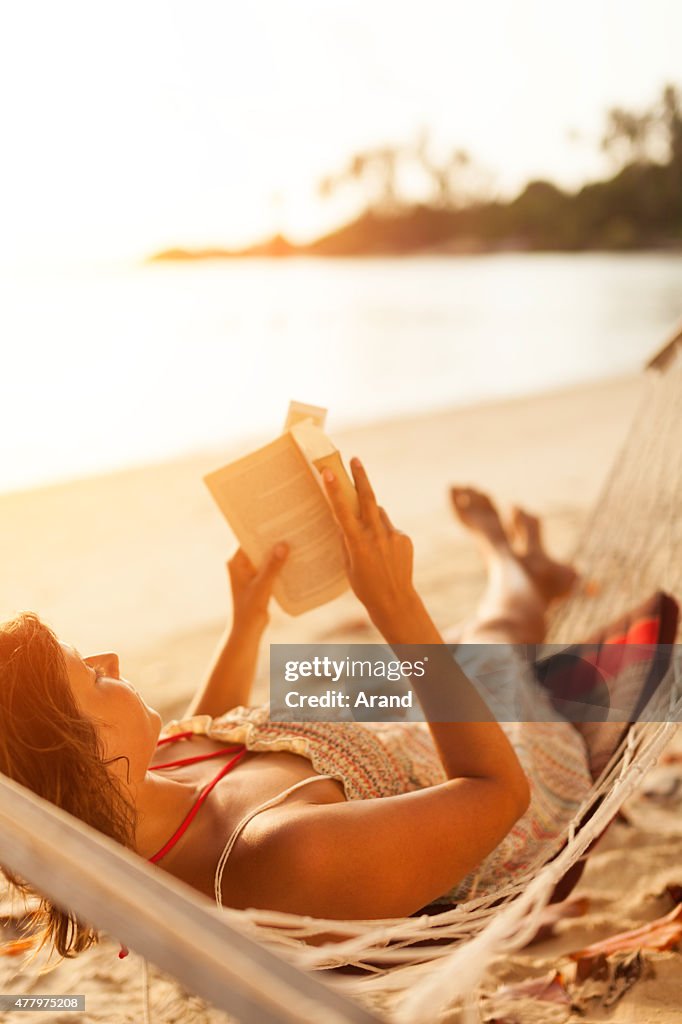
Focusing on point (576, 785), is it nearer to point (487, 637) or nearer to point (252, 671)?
point (487, 637)

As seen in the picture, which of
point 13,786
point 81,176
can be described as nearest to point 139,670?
point 13,786

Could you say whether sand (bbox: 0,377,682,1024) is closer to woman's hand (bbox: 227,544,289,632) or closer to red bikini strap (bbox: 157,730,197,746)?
red bikini strap (bbox: 157,730,197,746)

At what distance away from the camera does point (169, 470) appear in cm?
550

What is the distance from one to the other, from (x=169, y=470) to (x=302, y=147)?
1872 centimetres

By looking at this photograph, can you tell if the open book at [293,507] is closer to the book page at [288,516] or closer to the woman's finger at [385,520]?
the book page at [288,516]

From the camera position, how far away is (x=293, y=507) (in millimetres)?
1325

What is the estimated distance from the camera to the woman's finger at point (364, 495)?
114 centimetres

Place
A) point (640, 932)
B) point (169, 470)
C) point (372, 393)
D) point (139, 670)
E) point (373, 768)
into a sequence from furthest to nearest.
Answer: point (372, 393)
point (169, 470)
point (139, 670)
point (640, 932)
point (373, 768)

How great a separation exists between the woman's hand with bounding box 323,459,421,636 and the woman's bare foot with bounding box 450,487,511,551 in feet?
4.25

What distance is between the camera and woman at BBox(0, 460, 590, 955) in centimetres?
97

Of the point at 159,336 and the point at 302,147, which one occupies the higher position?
the point at 302,147

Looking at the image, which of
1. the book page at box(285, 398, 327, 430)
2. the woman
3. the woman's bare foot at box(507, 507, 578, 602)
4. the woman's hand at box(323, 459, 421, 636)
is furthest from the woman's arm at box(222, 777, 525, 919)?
the woman's bare foot at box(507, 507, 578, 602)

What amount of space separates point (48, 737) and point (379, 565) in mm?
430

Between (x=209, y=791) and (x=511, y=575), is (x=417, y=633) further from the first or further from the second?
(x=511, y=575)
